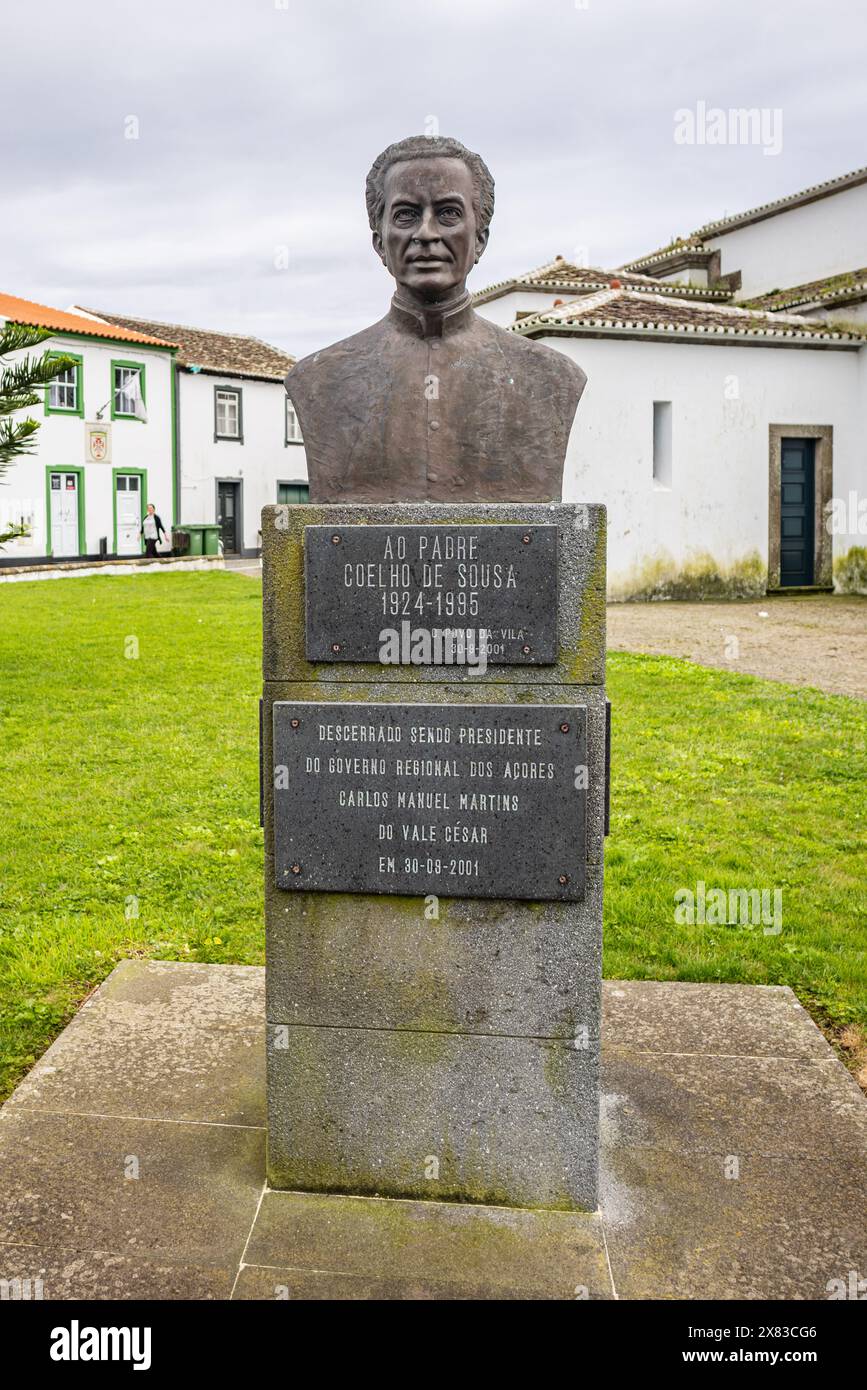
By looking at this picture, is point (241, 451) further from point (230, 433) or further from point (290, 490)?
point (290, 490)

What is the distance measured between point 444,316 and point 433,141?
1.47 ft

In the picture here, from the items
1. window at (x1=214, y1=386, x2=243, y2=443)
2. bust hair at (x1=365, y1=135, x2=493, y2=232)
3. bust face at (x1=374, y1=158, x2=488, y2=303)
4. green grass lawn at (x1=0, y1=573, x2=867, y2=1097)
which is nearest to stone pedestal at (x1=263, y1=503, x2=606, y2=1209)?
bust face at (x1=374, y1=158, x2=488, y2=303)

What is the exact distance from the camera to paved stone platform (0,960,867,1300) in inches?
109

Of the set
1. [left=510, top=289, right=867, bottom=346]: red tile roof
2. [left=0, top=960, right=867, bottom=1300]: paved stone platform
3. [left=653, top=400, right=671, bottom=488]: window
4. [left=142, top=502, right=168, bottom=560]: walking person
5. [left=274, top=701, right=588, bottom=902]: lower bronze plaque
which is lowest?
[left=0, top=960, right=867, bottom=1300]: paved stone platform

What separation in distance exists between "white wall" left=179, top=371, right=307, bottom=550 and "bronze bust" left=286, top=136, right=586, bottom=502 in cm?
2610

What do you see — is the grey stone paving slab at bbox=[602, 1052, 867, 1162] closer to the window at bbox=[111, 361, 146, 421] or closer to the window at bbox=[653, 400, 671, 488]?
the window at bbox=[653, 400, 671, 488]

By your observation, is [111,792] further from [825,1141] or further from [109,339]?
[109,339]

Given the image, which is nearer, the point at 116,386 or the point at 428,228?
the point at 428,228

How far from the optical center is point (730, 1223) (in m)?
2.96

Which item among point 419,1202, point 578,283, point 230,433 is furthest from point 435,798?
point 230,433

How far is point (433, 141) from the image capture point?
3107 millimetres

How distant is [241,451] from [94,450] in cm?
566

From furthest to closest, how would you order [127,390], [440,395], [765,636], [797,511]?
1. [127,390]
2. [797,511]
3. [765,636]
4. [440,395]

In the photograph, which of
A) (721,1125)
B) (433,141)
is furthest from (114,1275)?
(433,141)
